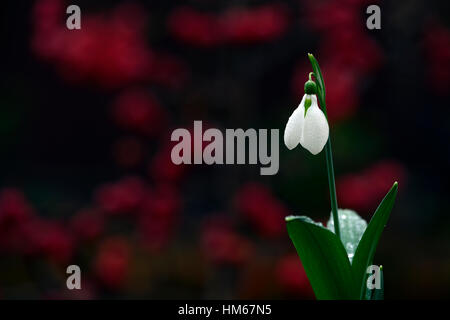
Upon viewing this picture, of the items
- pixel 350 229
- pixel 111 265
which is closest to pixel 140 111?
pixel 111 265

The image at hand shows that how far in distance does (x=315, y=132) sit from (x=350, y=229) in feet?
0.58

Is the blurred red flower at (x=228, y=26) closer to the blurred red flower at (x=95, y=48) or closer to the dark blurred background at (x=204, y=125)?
the dark blurred background at (x=204, y=125)

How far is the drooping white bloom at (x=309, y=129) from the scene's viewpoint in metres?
0.55

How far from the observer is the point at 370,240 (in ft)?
1.91

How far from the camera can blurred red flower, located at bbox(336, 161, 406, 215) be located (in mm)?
1635

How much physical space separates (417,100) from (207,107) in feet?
3.09

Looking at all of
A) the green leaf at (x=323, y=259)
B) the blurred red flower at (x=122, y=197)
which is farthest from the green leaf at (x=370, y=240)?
the blurred red flower at (x=122, y=197)

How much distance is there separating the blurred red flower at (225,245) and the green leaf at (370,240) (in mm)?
999

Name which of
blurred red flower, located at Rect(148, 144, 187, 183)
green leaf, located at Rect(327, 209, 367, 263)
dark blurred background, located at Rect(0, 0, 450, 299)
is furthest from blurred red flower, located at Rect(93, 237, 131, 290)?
green leaf, located at Rect(327, 209, 367, 263)

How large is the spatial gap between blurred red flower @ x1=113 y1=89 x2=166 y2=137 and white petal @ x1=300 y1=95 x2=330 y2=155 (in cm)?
117

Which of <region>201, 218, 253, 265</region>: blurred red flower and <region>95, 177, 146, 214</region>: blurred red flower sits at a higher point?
<region>95, 177, 146, 214</region>: blurred red flower

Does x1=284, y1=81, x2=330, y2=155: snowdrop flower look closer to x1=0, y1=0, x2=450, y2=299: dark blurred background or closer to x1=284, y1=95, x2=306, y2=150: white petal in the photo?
x1=284, y1=95, x2=306, y2=150: white petal

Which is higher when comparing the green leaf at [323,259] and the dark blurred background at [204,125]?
the dark blurred background at [204,125]
